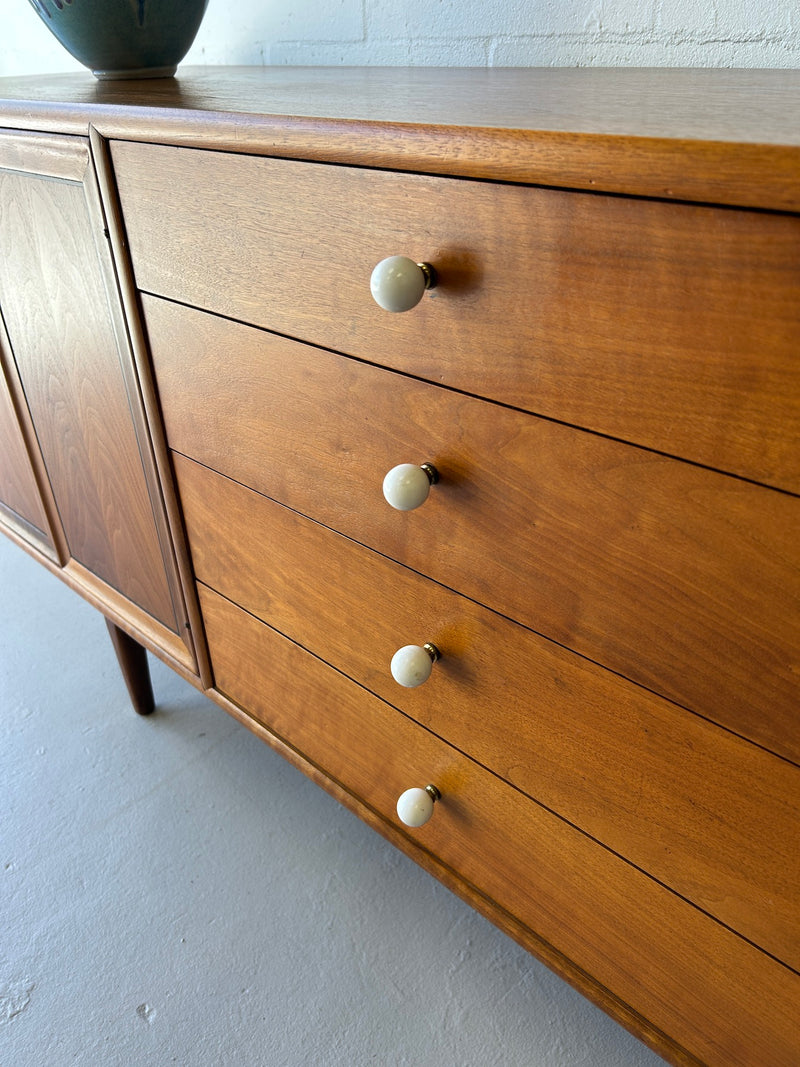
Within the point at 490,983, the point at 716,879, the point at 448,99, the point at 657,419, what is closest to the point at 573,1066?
the point at 490,983

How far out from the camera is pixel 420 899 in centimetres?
95

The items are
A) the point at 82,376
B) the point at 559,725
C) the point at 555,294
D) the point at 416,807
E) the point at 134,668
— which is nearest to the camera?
the point at 555,294

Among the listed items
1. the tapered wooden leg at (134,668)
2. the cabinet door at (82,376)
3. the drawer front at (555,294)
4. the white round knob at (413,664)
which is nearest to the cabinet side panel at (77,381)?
the cabinet door at (82,376)

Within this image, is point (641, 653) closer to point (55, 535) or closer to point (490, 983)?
point (490, 983)

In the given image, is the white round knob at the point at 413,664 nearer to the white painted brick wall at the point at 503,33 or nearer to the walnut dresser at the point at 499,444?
the walnut dresser at the point at 499,444

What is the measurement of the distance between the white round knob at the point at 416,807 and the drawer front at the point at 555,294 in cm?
36

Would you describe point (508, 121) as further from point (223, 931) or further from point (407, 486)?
point (223, 931)

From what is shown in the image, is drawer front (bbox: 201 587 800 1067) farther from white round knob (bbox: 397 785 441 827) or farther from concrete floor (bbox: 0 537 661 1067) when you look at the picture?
concrete floor (bbox: 0 537 661 1067)

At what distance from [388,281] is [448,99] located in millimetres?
205

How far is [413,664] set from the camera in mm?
618

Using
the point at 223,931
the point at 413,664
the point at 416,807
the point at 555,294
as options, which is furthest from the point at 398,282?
the point at 223,931

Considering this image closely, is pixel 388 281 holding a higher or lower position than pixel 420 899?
A: higher

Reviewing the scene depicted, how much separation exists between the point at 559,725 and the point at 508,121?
385mm

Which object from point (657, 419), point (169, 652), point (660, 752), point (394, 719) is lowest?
point (169, 652)
